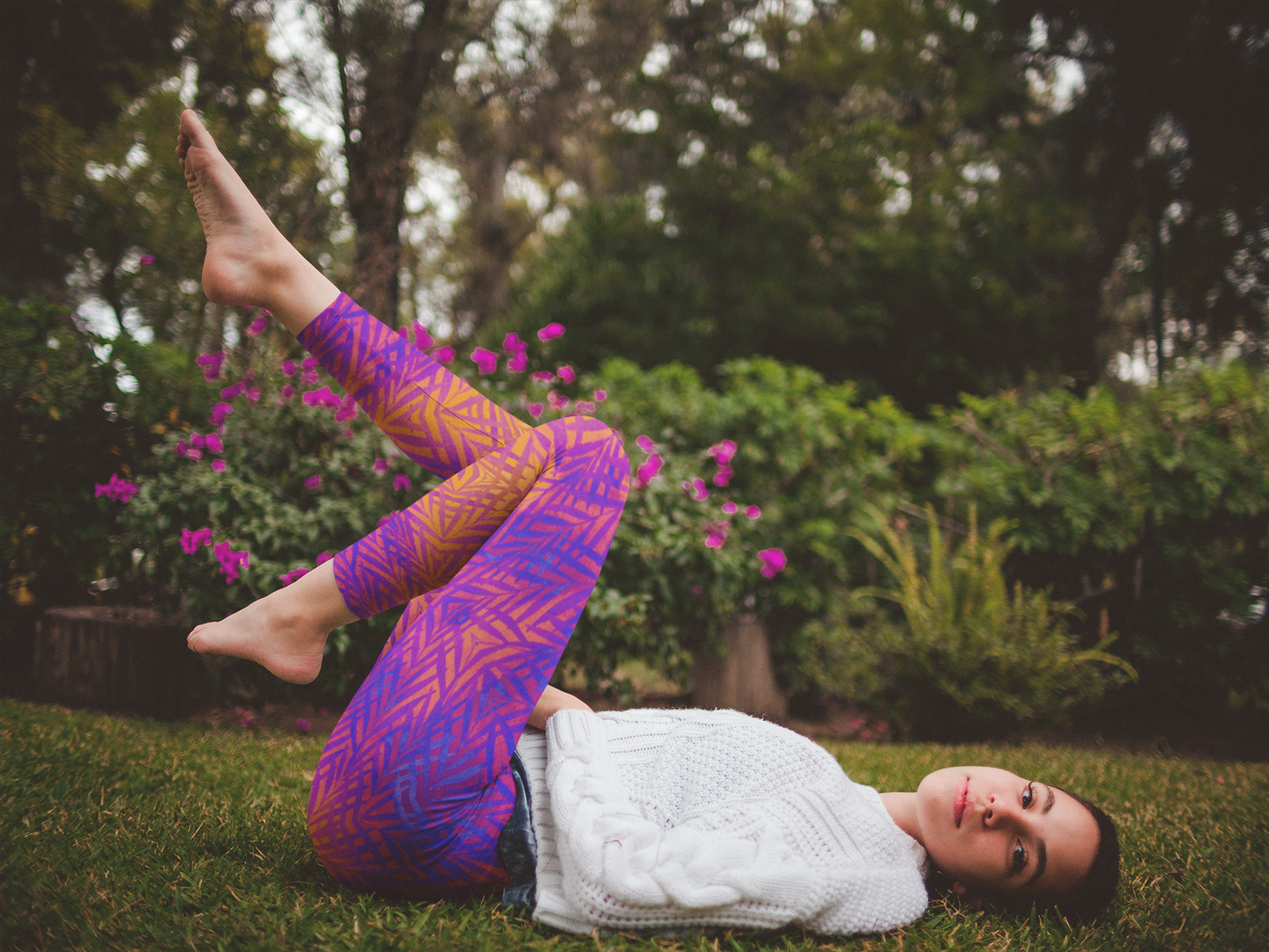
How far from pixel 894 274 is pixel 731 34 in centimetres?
463

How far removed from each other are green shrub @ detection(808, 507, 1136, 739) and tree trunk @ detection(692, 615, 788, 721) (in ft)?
1.28

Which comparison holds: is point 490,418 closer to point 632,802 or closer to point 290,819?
point 632,802

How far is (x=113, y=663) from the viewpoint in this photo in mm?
3197

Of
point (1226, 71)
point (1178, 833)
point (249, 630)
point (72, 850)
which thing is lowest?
point (1178, 833)

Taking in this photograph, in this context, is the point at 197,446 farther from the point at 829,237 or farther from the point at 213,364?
the point at 829,237

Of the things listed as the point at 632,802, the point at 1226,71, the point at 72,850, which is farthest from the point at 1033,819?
the point at 1226,71

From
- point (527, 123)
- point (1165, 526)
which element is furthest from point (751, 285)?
point (1165, 526)

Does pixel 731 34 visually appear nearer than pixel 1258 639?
No

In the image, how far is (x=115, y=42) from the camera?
518cm

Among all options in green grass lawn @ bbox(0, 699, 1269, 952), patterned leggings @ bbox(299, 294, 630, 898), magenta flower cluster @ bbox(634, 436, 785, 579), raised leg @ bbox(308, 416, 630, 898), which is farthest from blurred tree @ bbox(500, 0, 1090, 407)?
raised leg @ bbox(308, 416, 630, 898)

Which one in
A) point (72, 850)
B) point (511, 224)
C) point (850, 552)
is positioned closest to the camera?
point (72, 850)

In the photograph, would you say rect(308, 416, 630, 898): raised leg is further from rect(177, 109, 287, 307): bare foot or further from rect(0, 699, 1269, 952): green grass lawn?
rect(177, 109, 287, 307): bare foot

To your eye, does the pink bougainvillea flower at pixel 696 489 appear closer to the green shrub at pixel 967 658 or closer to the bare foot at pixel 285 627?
the green shrub at pixel 967 658

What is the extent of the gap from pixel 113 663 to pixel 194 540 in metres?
0.85
